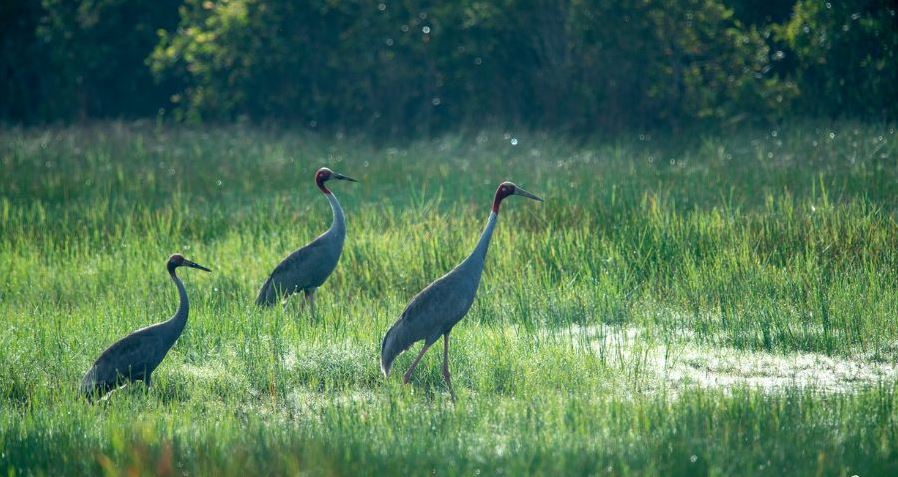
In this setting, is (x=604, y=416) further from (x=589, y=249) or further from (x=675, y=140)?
(x=675, y=140)

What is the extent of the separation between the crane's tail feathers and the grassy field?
0.72 ft

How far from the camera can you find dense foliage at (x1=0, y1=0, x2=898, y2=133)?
1723cm

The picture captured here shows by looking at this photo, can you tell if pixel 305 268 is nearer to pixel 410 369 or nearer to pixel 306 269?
pixel 306 269

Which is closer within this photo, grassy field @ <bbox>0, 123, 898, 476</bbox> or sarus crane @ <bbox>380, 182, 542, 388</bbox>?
grassy field @ <bbox>0, 123, 898, 476</bbox>

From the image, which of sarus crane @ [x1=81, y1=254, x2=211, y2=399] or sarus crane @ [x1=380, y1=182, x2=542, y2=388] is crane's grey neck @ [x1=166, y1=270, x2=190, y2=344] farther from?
sarus crane @ [x1=380, y1=182, x2=542, y2=388]

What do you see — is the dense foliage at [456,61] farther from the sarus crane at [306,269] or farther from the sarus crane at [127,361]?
the sarus crane at [127,361]

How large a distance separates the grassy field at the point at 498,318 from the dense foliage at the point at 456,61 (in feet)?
6.67

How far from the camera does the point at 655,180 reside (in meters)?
13.0

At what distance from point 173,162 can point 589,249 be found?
27.0 feet

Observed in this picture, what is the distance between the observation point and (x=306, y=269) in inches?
353

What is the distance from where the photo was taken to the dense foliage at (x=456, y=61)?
56.5 feet

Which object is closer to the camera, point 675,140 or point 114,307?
point 114,307

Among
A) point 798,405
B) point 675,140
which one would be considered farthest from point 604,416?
point 675,140

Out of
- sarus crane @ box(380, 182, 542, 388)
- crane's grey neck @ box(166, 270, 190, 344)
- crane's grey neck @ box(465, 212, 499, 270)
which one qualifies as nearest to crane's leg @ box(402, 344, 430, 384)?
sarus crane @ box(380, 182, 542, 388)
